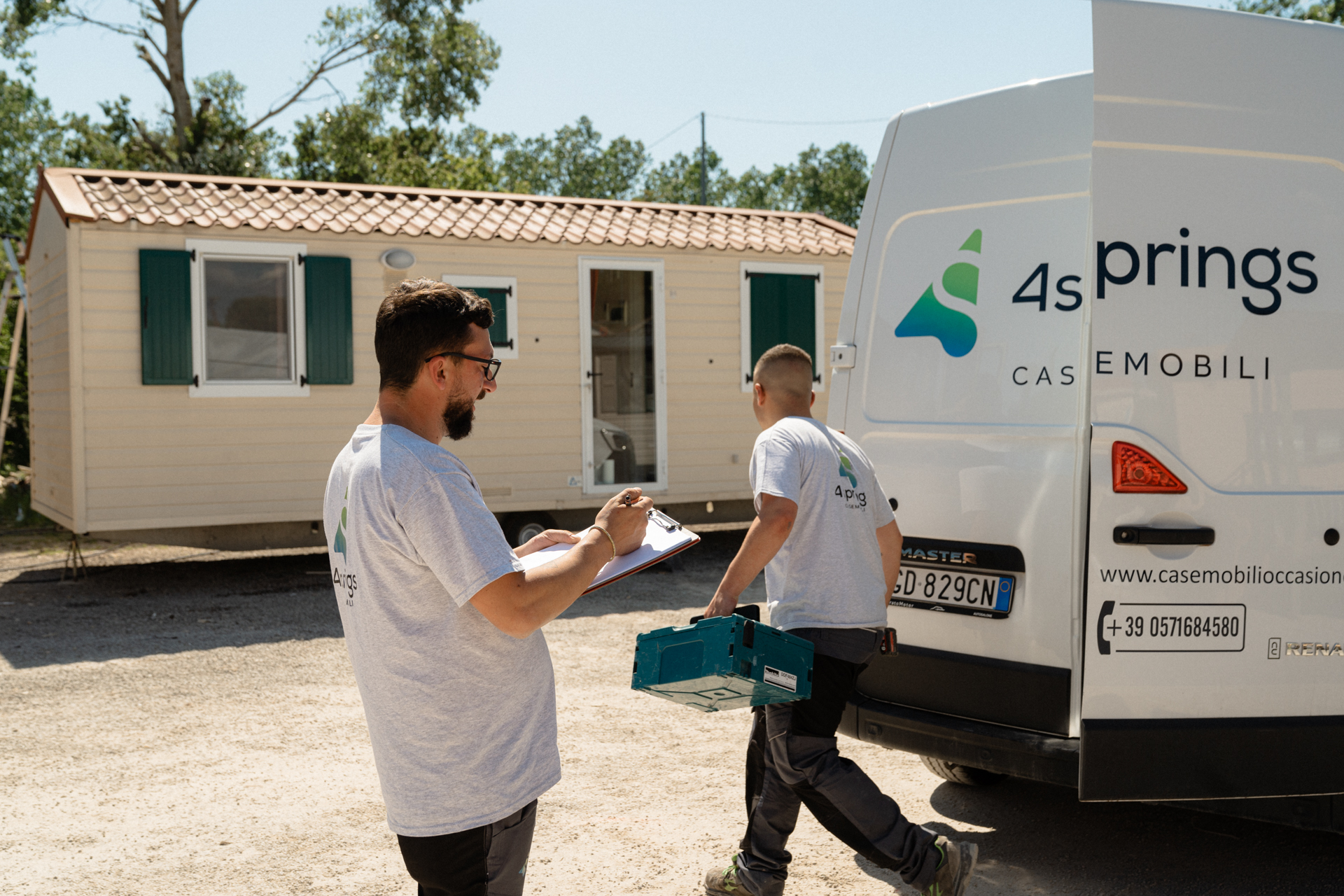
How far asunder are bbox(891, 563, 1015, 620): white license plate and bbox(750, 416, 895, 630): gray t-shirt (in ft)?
0.98

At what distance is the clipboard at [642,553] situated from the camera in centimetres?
219

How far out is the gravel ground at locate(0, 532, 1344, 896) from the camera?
3.57 meters

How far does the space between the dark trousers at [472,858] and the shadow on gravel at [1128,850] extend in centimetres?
188

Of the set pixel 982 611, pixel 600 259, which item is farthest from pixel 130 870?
pixel 600 259

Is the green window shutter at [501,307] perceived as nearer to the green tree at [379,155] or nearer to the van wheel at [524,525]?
the van wheel at [524,525]

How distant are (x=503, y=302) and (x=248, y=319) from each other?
78.5 inches

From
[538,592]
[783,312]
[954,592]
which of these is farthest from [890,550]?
[783,312]

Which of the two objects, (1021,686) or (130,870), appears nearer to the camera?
(1021,686)

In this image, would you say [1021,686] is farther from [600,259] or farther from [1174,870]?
[600,259]

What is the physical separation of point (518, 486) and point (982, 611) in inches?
256

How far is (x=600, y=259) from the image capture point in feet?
32.4

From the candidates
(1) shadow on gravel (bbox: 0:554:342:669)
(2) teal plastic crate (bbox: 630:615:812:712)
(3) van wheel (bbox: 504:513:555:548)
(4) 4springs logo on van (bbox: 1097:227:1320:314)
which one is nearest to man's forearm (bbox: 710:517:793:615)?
(2) teal plastic crate (bbox: 630:615:812:712)

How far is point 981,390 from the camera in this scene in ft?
11.5

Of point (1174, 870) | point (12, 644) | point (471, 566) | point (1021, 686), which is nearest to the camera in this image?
point (471, 566)
